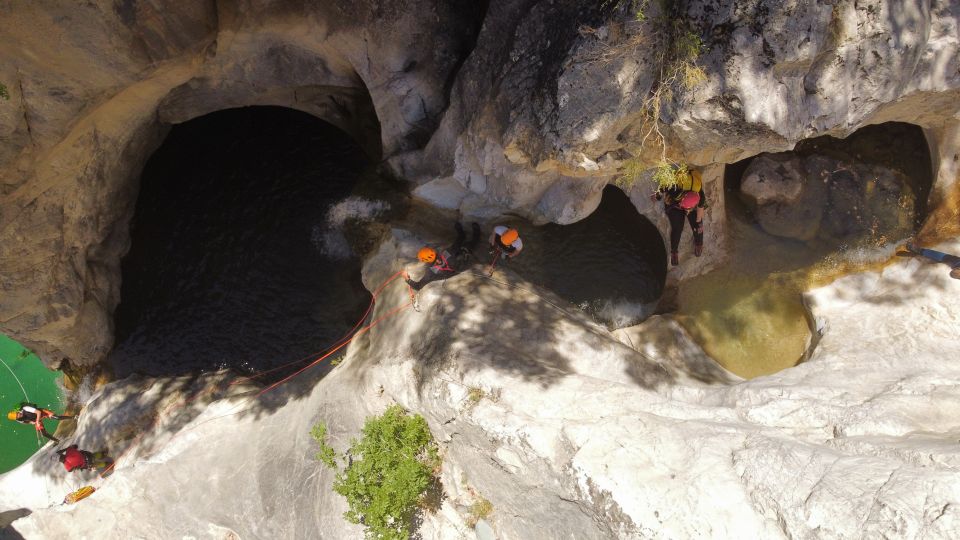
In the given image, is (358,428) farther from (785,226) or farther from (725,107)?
(785,226)

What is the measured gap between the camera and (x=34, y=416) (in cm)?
1066

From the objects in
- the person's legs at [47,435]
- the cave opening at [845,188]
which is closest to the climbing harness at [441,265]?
the cave opening at [845,188]

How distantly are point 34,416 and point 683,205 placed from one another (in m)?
13.4

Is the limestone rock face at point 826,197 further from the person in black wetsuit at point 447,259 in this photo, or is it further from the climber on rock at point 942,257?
the person in black wetsuit at point 447,259

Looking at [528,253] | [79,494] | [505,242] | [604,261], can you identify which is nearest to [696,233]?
[604,261]

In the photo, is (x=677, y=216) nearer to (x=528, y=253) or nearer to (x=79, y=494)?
(x=528, y=253)

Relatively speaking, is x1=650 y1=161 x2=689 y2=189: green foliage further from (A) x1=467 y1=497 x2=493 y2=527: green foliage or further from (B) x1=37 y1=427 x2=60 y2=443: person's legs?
(B) x1=37 y1=427 x2=60 y2=443: person's legs

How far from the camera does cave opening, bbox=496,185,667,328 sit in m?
9.42

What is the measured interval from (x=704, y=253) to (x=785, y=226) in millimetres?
1446

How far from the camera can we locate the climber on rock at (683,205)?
809 cm

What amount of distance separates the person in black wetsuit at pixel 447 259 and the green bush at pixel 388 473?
2.35 m

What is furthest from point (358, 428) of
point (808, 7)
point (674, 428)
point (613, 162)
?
point (808, 7)

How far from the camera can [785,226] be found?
8977 millimetres

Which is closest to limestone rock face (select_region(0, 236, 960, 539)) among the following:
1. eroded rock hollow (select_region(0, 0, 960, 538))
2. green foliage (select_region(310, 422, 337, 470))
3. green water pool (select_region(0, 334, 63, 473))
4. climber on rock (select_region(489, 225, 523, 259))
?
eroded rock hollow (select_region(0, 0, 960, 538))
